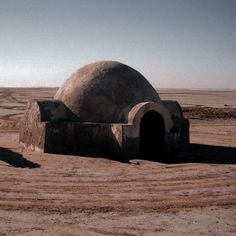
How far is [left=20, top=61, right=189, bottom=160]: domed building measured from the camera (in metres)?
13.3

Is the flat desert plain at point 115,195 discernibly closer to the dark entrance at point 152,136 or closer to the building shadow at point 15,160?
the building shadow at point 15,160

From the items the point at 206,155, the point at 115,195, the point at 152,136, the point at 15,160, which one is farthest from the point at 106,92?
the point at 115,195

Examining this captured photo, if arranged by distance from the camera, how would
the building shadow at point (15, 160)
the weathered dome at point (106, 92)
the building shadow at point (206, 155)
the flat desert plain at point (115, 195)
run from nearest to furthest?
the flat desert plain at point (115, 195) → the building shadow at point (15, 160) → the building shadow at point (206, 155) → the weathered dome at point (106, 92)

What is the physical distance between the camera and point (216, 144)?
16.9 meters

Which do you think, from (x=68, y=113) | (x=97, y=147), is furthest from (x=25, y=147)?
(x=97, y=147)

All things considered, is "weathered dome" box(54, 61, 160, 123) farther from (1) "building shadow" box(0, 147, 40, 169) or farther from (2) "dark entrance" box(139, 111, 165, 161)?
(1) "building shadow" box(0, 147, 40, 169)

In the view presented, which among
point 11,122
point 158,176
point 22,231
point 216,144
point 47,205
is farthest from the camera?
point 11,122

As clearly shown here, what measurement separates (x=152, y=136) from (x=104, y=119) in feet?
6.01

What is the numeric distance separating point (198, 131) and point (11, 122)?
11.1 meters

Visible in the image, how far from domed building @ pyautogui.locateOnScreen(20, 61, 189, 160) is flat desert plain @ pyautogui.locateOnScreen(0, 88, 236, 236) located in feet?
2.35

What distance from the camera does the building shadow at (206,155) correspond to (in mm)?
13172

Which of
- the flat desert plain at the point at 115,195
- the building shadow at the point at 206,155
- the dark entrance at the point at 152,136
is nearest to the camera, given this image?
the flat desert plain at the point at 115,195

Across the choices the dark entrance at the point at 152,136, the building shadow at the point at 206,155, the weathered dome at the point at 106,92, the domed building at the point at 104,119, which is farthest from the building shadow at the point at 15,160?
the building shadow at the point at 206,155

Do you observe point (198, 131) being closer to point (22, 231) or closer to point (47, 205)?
point (47, 205)
